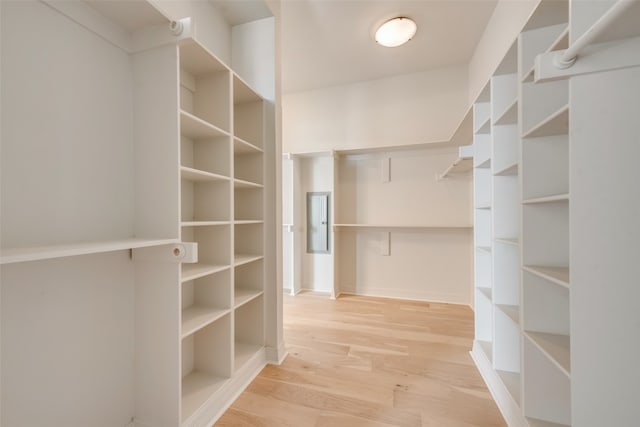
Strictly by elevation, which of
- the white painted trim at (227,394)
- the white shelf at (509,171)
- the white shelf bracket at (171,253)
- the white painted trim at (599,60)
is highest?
the white painted trim at (599,60)

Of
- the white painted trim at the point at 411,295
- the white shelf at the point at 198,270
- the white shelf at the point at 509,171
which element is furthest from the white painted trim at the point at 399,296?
the white shelf at the point at 198,270

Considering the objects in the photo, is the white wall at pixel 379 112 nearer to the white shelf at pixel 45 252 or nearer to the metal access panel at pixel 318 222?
the metal access panel at pixel 318 222

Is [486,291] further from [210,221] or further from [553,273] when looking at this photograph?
[210,221]

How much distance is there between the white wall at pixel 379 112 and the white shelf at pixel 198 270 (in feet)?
8.25

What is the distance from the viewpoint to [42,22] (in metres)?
0.93

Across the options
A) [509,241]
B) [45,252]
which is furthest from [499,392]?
[45,252]

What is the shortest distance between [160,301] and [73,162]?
71cm

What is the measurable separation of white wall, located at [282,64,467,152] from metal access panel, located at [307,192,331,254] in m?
0.72

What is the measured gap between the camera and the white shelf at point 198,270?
1249 millimetres

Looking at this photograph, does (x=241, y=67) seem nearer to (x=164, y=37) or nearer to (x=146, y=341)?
(x=164, y=37)

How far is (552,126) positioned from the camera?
1.06 meters

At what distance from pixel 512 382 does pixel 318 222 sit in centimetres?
260

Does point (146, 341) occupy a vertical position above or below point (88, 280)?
below

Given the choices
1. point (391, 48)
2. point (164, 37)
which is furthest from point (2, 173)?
point (391, 48)
